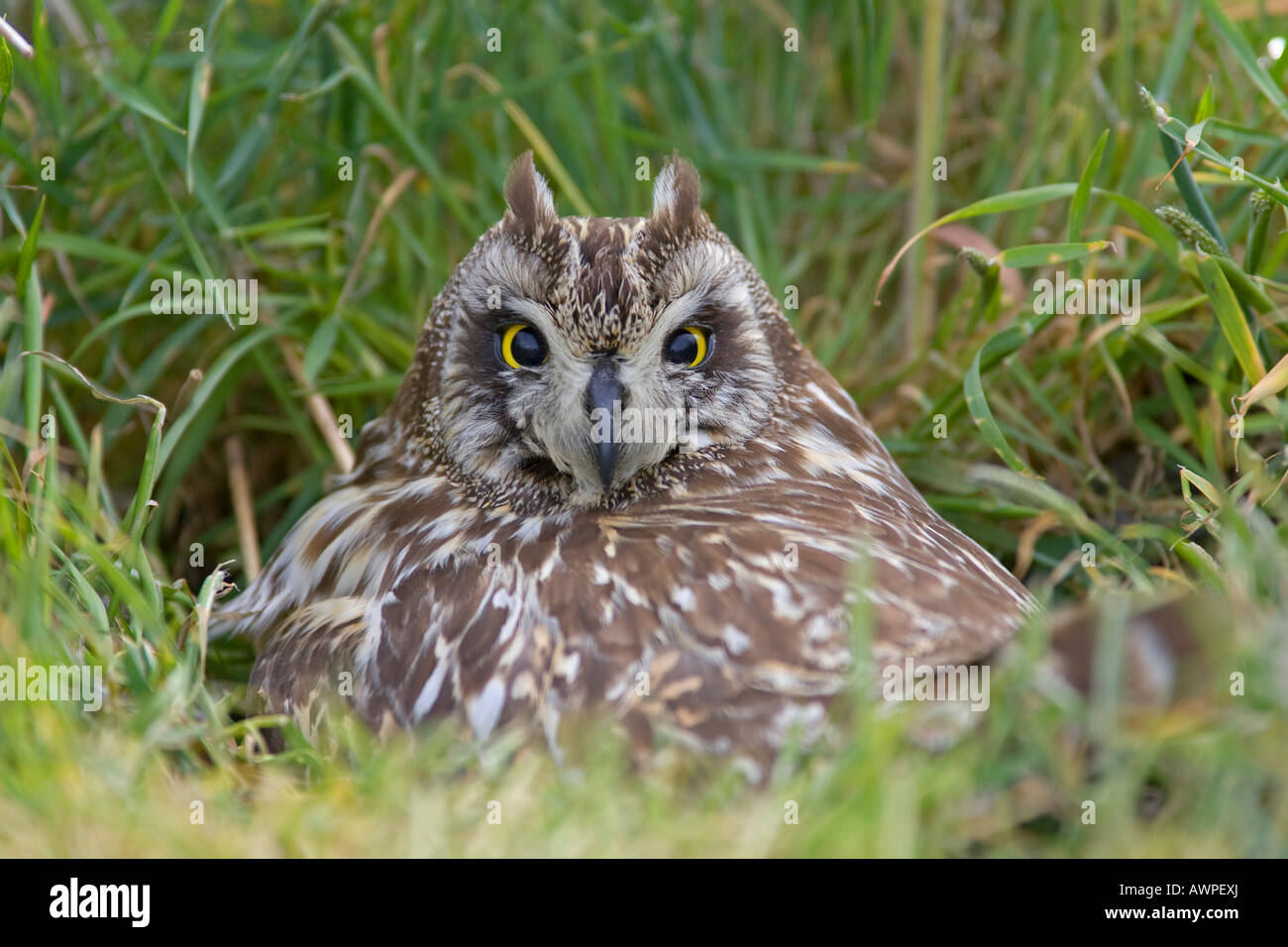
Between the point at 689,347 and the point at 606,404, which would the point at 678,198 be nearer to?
the point at 689,347

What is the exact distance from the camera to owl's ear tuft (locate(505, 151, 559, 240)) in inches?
110

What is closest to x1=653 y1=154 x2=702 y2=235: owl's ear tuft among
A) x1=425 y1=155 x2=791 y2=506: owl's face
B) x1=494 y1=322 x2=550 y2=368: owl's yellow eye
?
x1=425 y1=155 x2=791 y2=506: owl's face

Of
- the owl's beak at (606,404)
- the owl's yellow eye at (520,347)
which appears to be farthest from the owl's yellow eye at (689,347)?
the owl's yellow eye at (520,347)

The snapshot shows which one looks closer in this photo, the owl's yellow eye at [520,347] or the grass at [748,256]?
the grass at [748,256]

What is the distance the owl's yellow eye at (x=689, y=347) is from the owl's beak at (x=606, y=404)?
0.15 metres

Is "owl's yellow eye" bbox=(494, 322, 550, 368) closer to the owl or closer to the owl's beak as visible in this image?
the owl

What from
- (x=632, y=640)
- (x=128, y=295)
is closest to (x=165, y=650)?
(x=632, y=640)

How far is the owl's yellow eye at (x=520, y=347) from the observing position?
9.09 ft

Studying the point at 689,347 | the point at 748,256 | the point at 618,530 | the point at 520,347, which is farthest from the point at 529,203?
the point at 748,256

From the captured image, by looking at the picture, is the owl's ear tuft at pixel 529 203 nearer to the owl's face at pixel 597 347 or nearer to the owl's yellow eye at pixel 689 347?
the owl's face at pixel 597 347

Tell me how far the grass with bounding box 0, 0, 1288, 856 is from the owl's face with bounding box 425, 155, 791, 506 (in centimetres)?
57

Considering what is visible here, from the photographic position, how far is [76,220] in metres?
3.86
